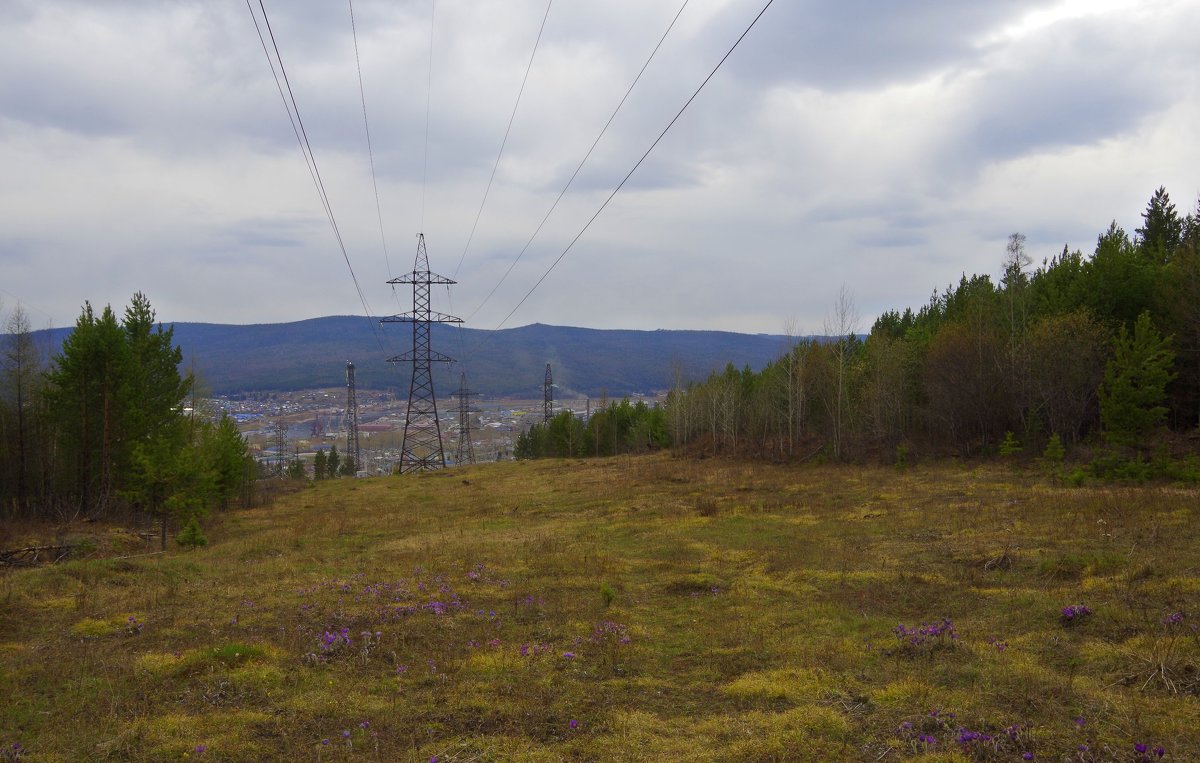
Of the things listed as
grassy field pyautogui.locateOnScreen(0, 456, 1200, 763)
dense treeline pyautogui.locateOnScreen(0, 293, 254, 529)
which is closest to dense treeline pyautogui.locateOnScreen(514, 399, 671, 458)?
dense treeline pyautogui.locateOnScreen(0, 293, 254, 529)

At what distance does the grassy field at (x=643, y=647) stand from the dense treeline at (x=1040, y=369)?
1158cm

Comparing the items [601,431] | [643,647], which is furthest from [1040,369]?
[601,431]

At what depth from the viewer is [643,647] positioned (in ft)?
34.0

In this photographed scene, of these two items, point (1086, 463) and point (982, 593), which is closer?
point (982, 593)

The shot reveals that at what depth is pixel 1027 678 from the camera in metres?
7.88

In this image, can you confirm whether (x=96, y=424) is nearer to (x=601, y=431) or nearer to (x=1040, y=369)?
(x=1040, y=369)

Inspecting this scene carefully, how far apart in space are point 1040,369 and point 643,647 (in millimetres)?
36673

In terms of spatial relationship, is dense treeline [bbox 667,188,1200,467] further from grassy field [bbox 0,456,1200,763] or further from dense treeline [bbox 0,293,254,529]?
dense treeline [bbox 0,293,254,529]

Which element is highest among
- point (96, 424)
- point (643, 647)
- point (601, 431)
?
point (96, 424)

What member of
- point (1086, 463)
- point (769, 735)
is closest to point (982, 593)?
point (769, 735)

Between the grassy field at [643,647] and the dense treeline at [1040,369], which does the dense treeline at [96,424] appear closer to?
the grassy field at [643,647]

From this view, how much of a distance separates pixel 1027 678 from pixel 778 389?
55.4m

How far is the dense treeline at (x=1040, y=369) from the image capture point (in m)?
30.5

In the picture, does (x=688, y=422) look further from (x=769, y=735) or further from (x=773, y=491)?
(x=769, y=735)
